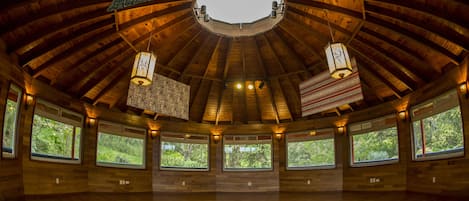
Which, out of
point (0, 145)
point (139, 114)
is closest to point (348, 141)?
point (139, 114)

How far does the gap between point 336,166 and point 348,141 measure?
0.88 metres

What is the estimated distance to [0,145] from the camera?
709 centimetres

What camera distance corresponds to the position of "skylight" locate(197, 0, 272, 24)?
10.0 m

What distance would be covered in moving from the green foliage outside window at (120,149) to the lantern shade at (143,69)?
15.8 feet

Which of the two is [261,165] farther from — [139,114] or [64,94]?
[64,94]

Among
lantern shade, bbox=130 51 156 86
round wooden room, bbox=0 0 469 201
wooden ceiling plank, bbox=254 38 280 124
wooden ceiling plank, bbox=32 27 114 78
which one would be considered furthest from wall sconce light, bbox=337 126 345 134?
wooden ceiling plank, bbox=32 27 114 78

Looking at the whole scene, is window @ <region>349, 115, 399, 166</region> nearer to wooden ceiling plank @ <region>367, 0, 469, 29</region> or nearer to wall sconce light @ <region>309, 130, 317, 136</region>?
wall sconce light @ <region>309, 130, 317, 136</region>

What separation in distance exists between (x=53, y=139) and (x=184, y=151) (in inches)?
174

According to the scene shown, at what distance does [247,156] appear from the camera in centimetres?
1285

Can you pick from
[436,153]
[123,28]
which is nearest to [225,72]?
[123,28]

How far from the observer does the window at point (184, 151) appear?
40.1ft

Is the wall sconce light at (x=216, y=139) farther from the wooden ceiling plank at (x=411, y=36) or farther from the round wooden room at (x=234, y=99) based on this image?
the wooden ceiling plank at (x=411, y=36)

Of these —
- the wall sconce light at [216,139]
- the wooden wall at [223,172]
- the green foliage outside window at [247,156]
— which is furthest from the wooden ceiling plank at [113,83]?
the green foliage outside window at [247,156]

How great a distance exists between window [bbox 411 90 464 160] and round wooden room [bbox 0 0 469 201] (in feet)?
0.13
